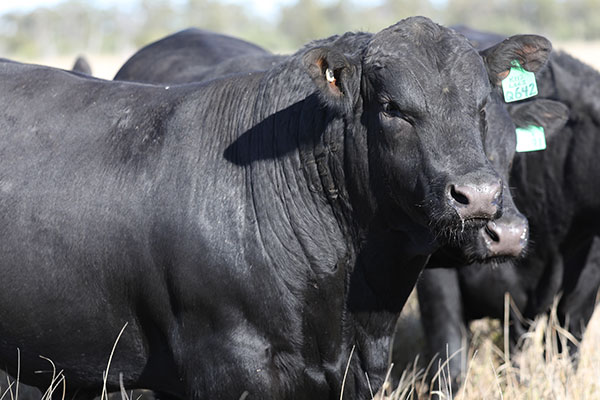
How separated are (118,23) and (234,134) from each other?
63.2 meters

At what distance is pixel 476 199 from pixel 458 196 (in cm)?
8

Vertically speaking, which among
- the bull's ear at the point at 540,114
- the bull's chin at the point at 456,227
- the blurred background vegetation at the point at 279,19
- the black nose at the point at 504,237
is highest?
the blurred background vegetation at the point at 279,19

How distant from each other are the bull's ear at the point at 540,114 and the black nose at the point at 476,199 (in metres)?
2.30

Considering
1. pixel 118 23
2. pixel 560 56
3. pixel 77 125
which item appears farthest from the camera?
pixel 118 23

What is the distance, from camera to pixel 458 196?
11.3ft

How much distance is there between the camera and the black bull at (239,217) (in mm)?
3732

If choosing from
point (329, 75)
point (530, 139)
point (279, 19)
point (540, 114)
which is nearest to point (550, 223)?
point (540, 114)

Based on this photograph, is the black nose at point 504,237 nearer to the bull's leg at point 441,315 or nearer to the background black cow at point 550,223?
the bull's leg at point 441,315

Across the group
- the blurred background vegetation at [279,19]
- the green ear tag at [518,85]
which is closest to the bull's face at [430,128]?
the green ear tag at [518,85]

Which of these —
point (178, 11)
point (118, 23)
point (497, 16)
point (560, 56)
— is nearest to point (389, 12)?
point (497, 16)

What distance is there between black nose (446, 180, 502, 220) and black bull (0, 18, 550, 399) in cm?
16

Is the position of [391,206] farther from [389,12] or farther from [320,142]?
[389,12]

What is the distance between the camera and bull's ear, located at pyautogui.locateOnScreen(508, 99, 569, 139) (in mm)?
5660

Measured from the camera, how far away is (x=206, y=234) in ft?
12.3
